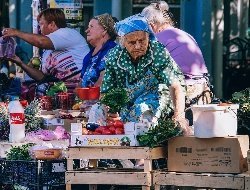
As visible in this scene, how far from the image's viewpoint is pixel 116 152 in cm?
636

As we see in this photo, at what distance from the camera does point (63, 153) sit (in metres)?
7.03

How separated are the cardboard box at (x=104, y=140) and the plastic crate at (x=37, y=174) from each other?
0.42 metres

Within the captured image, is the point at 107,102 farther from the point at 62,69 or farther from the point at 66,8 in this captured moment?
the point at 66,8

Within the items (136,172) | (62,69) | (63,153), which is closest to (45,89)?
(62,69)

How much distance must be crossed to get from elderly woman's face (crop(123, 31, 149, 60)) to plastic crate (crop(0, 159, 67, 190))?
3.50 feet

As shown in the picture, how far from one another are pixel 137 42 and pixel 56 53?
2565 mm

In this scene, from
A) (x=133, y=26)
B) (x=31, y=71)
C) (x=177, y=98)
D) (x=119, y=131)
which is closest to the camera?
(x=119, y=131)

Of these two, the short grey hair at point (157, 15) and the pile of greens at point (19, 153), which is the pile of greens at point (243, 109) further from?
the pile of greens at point (19, 153)

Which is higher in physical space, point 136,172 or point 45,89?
point 45,89

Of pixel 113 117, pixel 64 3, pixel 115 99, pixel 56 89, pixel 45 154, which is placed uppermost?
pixel 64 3

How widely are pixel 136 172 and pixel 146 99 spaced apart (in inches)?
29.3

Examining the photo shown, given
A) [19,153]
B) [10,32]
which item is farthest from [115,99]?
[10,32]

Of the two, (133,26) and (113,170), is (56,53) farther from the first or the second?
(113,170)

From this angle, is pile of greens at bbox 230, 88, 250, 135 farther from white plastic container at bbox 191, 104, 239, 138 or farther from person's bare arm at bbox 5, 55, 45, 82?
person's bare arm at bbox 5, 55, 45, 82
